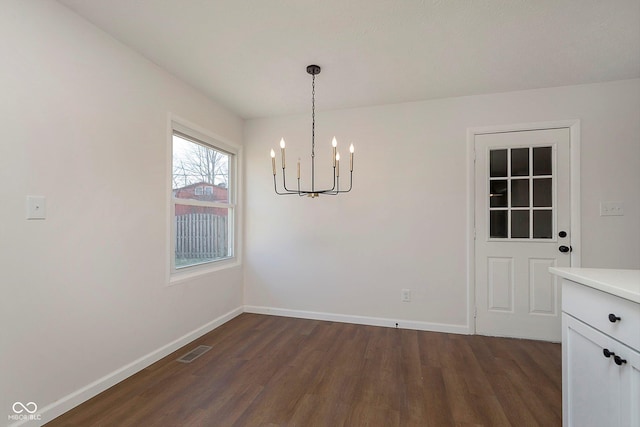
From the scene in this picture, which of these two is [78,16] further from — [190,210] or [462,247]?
[462,247]

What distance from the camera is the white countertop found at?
102cm

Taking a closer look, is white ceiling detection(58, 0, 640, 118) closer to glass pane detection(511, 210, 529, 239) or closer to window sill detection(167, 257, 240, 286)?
glass pane detection(511, 210, 529, 239)

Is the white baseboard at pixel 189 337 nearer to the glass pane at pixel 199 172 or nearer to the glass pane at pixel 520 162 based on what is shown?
the glass pane at pixel 199 172

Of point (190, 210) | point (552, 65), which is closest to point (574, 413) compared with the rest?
point (552, 65)

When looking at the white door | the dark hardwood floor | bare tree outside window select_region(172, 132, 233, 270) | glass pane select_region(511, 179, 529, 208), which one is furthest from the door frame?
bare tree outside window select_region(172, 132, 233, 270)

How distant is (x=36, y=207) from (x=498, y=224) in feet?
12.3

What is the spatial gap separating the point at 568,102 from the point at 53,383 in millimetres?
4684

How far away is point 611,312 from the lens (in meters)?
1.11

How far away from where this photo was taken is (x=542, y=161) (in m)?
2.93

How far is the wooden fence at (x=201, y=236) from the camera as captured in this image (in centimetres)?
288

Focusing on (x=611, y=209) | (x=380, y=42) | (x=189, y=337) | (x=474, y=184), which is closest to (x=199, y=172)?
(x=189, y=337)

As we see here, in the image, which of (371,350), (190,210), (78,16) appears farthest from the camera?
(190,210)

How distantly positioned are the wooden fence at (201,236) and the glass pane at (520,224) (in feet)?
10.6

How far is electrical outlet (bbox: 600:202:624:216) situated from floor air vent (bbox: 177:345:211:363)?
395 cm
